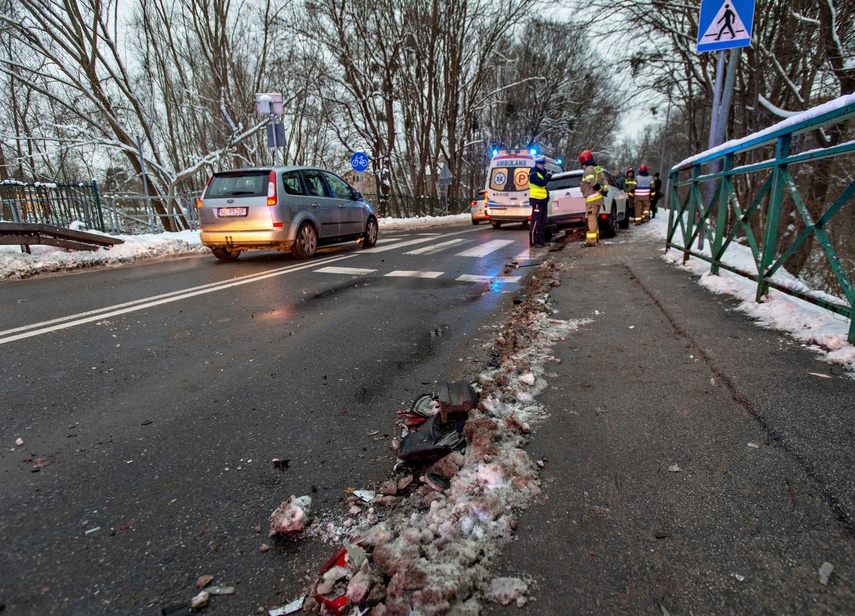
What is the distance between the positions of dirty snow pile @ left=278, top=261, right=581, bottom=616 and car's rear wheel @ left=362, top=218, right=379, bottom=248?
905cm

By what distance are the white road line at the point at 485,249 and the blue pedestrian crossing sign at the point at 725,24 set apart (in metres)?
4.88

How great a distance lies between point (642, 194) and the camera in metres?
15.8

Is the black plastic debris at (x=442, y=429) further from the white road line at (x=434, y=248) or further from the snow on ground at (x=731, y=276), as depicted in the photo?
the white road line at (x=434, y=248)

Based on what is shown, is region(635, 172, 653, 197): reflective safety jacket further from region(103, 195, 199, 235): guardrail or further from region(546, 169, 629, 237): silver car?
region(103, 195, 199, 235): guardrail

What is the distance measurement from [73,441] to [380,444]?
5.25 feet

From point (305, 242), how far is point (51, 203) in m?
6.98

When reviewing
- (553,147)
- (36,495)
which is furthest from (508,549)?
(553,147)

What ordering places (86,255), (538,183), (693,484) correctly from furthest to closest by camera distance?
(538,183), (86,255), (693,484)

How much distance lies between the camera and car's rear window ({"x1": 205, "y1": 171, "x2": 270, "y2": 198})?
8.15m

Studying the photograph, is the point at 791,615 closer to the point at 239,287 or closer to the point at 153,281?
the point at 239,287

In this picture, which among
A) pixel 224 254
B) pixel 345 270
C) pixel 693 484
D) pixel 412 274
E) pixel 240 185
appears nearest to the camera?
pixel 693 484

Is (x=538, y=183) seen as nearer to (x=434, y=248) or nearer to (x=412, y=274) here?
(x=434, y=248)

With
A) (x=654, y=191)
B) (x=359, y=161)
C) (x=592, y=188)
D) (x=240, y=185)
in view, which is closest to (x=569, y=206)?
(x=592, y=188)

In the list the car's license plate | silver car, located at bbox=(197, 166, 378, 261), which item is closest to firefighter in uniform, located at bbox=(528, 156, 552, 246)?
silver car, located at bbox=(197, 166, 378, 261)
